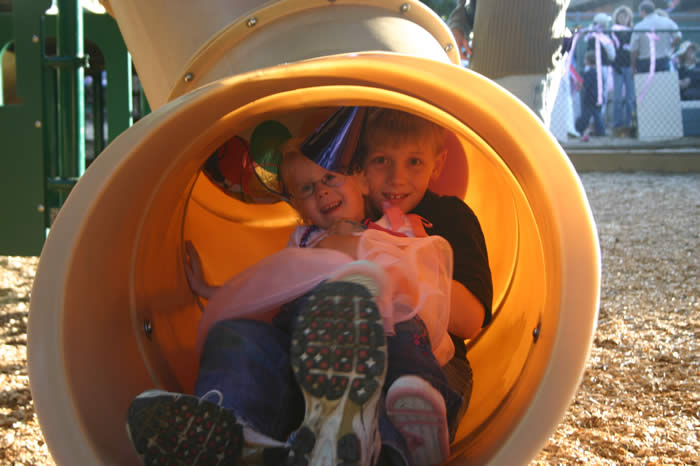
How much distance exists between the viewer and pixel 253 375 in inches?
44.4

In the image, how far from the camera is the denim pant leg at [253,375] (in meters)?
1.08

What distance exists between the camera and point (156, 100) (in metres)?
1.55

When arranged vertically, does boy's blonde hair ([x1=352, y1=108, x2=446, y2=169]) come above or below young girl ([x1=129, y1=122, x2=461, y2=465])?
above

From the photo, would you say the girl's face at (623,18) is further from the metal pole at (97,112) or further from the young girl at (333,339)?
the young girl at (333,339)

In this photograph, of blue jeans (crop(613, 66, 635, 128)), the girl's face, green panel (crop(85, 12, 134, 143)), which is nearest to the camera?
green panel (crop(85, 12, 134, 143))

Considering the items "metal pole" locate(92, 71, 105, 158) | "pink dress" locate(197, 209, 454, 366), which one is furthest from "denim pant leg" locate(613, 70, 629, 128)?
"pink dress" locate(197, 209, 454, 366)

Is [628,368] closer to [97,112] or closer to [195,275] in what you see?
[195,275]

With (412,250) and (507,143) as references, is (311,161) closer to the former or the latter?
(412,250)

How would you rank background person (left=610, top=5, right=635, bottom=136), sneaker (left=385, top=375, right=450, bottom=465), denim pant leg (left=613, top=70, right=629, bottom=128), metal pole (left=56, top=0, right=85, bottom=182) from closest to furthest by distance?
1. sneaker (left=385, top=375, right=450, bottom=465)
2. metal pole (left=56, top=0, right=85, bottom=182)
3. background person (left=610, top=5, right=635, bottom=136)
4. denim pant leg (left=613, top=70, right=629, bottom=128)

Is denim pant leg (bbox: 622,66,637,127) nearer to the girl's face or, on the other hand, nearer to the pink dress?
the girl's face

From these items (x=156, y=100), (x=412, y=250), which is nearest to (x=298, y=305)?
(x=412, y=250)

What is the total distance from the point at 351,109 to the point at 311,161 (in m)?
0.16

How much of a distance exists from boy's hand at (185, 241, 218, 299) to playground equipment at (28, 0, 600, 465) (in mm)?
32

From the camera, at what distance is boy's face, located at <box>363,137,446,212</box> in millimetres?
1556
